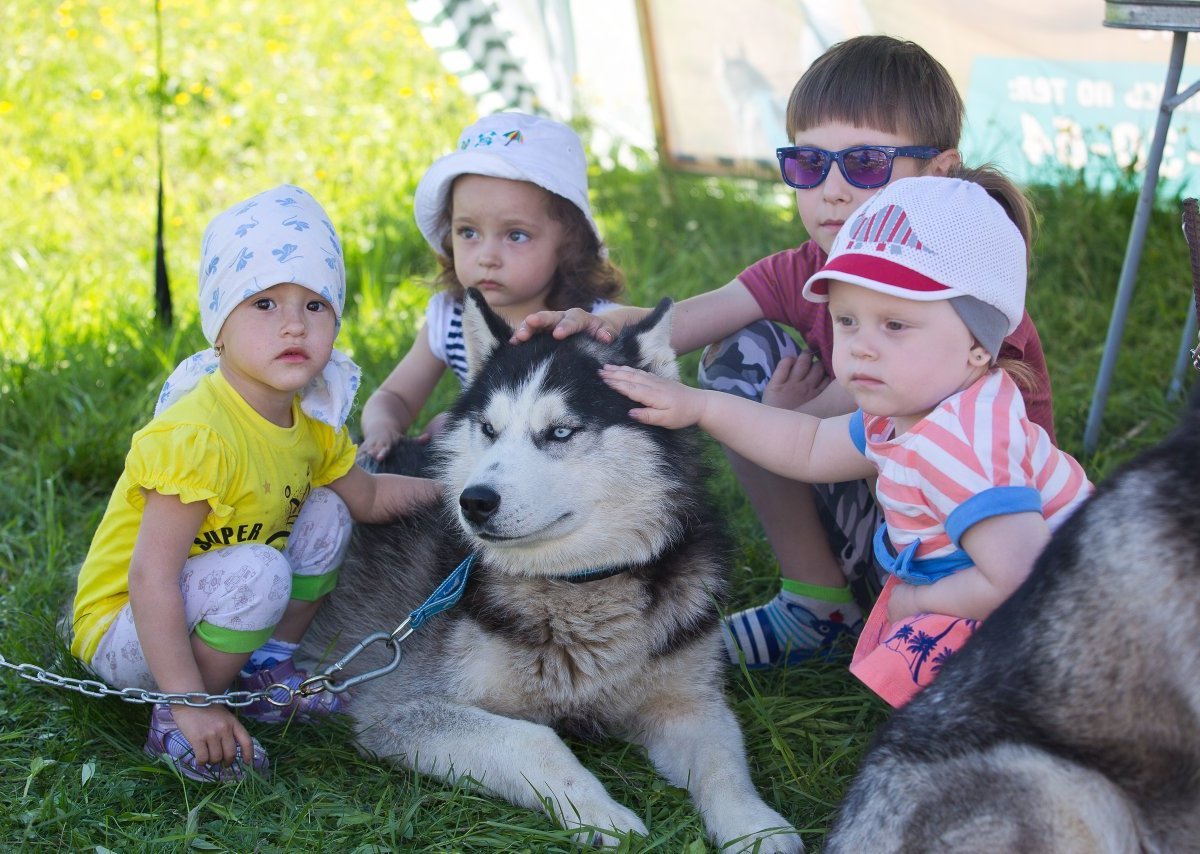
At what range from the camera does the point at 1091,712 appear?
184 centimetres

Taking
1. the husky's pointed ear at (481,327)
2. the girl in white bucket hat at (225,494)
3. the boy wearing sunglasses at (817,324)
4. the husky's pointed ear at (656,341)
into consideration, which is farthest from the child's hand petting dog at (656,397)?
the girl in white bucket hat at (225,494)

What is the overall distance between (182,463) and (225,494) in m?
0.16

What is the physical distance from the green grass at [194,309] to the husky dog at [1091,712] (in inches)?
28.4

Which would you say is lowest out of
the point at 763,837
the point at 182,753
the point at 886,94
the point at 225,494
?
the point at 763,837

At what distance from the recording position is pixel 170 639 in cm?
275

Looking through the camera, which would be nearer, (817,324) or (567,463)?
(567,463)

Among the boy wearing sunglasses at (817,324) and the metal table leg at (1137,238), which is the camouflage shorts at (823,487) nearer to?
the boy wearing sunglasses at (817,324)

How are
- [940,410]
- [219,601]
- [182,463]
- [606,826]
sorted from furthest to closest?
[219,601] < [182,463] < [606,826] < [940,410]

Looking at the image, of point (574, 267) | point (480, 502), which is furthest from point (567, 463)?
point (574, 267)

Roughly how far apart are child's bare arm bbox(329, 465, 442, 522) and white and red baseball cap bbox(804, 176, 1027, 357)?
1.53 m

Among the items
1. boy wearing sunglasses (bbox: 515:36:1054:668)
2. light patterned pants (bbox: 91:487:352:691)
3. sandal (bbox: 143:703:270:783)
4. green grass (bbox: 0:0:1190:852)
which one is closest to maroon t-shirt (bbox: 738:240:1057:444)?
boy wearing sunglasses (bbox: 515:36:1054:668)

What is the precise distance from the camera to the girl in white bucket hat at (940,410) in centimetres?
229

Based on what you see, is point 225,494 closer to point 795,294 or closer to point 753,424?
point 753,424

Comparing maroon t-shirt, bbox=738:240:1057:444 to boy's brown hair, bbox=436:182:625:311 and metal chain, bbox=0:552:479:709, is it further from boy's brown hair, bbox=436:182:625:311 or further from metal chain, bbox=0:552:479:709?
metal chain, bbox=0:552:479:709
